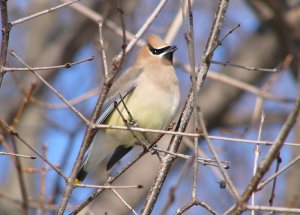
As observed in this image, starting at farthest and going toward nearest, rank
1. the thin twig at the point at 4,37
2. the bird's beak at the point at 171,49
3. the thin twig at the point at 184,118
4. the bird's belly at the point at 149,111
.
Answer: the bird's beak at the point at 171,49 < the bird's belly at the point at 149,111 < the thin twig at the point at 184,118 < the thin twig at the point at 4,37

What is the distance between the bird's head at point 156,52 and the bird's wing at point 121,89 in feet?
0.62

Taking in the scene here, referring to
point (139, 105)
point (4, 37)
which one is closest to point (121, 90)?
point (139, 105)

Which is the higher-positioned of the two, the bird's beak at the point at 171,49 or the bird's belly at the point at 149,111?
the bird's beak at the point at 171,49

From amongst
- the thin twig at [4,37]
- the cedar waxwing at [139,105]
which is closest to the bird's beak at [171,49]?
the cedar waxwing at [139,105]

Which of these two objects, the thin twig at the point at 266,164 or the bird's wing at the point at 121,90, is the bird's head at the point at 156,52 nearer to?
the bird's wing at the point at 121,90

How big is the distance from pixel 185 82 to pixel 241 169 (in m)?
1.41

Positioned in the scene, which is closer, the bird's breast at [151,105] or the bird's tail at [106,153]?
the bird's breast at [151,105]

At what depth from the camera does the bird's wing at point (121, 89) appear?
4.27 m

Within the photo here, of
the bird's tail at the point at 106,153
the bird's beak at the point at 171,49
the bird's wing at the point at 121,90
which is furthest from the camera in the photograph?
the bird's beak at the point at 171,49

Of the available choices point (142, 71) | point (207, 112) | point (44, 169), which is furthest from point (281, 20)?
point (44, 169)

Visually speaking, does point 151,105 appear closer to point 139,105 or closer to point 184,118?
point 139,105

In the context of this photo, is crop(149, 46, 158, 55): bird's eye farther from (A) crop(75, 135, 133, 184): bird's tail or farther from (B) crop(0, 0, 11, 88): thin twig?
(B) crop(0, 0, 11, 88): thin twig

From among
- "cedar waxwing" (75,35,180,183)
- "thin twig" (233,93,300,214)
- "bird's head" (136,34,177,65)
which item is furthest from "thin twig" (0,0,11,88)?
"bird's head" (136,34,177,65)

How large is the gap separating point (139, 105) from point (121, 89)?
0.28 m
